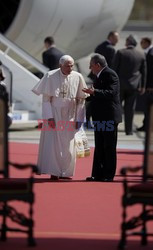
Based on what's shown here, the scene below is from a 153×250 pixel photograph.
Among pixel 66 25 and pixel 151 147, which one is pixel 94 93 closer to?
pixel 151 147

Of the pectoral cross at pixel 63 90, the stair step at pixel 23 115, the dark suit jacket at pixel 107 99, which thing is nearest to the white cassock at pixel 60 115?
the pectoral cross at pixel 63 90

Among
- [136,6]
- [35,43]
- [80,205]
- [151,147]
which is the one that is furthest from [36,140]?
[136,6]

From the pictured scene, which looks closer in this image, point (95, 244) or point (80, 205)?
point (95, 244)

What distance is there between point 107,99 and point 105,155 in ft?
2.15

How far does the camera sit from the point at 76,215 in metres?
8.65

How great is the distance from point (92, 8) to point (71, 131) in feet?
30.4

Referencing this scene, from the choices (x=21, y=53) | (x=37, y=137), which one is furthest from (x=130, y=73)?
(x=21, y=53)

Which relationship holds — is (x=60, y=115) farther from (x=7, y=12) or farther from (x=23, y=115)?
(x=7, y=12)

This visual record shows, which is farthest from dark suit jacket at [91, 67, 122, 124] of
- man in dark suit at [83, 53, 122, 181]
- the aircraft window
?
the aircraft window

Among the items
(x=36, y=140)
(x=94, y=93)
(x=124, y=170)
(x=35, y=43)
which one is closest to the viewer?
(x=124, y=170)

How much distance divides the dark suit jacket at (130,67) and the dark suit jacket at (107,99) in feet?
21.4

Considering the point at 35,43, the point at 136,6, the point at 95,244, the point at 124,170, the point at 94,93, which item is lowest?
the point at 95,244

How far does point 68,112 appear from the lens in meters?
11.3

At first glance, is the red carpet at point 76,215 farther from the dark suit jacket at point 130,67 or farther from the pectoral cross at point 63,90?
the dark suit jacket at point 130,67
